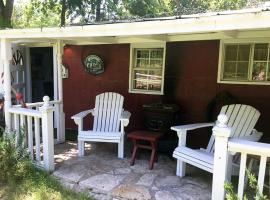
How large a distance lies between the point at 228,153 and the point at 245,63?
7.45ft

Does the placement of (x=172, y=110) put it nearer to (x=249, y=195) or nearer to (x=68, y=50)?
(x=249, y=195)

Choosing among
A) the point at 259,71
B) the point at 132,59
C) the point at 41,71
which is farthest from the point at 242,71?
the point at 41,71

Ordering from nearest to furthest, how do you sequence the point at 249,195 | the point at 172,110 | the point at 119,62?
the point at 249,195 < the point at 172,110 < the point at 119,62

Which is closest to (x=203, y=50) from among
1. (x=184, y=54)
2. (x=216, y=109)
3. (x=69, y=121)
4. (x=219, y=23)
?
(x=184, y=54)

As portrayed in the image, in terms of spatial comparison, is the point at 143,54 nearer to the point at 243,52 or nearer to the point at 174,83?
the point at 174,83

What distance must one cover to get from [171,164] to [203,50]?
1.97 metres

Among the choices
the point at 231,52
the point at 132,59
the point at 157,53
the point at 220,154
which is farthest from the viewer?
the point at 132,59

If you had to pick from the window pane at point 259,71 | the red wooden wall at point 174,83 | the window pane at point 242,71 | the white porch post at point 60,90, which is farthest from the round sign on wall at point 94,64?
the window pane at point 259,71

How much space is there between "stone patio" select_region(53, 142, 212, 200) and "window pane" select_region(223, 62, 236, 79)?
1627 mm

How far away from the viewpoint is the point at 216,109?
4.75 metres

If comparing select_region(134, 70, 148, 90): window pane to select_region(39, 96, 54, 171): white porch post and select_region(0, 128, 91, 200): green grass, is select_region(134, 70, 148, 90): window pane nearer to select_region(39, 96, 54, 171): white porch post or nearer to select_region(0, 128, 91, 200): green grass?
select_region(39, 96, 54, 171): white porch post

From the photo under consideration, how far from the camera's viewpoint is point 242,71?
450 centimetres

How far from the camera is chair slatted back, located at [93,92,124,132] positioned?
185 inches

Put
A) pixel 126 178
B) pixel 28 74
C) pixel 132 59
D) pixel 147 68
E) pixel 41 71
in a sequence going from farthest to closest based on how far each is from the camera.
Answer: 1. pixel 41 71
2. pixel 28 74
3. pixel 132 59
4. pixel 147 68
5. pixel 126 178
